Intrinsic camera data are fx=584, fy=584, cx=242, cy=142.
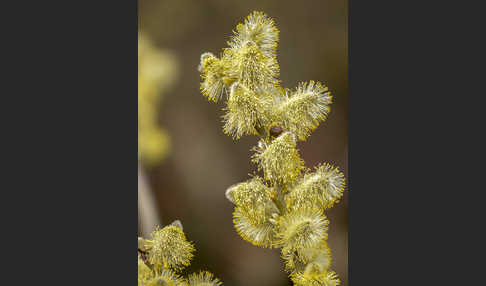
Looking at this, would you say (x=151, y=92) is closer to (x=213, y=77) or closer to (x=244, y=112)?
(x=213, y=77)

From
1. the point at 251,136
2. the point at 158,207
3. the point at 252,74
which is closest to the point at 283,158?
the point at 251,136

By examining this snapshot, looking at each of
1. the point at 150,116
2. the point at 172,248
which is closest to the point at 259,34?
the point at 150,116

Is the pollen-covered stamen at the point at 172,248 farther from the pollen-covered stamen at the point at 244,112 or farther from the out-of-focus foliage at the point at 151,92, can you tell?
the pollen-covered stamen at the point at 244,112

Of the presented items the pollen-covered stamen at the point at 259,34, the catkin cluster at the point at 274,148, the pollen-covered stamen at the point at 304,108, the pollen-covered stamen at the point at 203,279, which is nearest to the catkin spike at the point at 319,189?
the catkin cluster at the point at 274,148

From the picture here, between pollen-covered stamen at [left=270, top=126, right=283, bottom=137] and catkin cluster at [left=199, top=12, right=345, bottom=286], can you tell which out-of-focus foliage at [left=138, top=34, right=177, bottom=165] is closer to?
catkin cluster at [left=199, top=12, right=345, bottom=286]

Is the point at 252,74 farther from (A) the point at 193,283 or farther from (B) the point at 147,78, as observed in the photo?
(A) the point at 193,283
